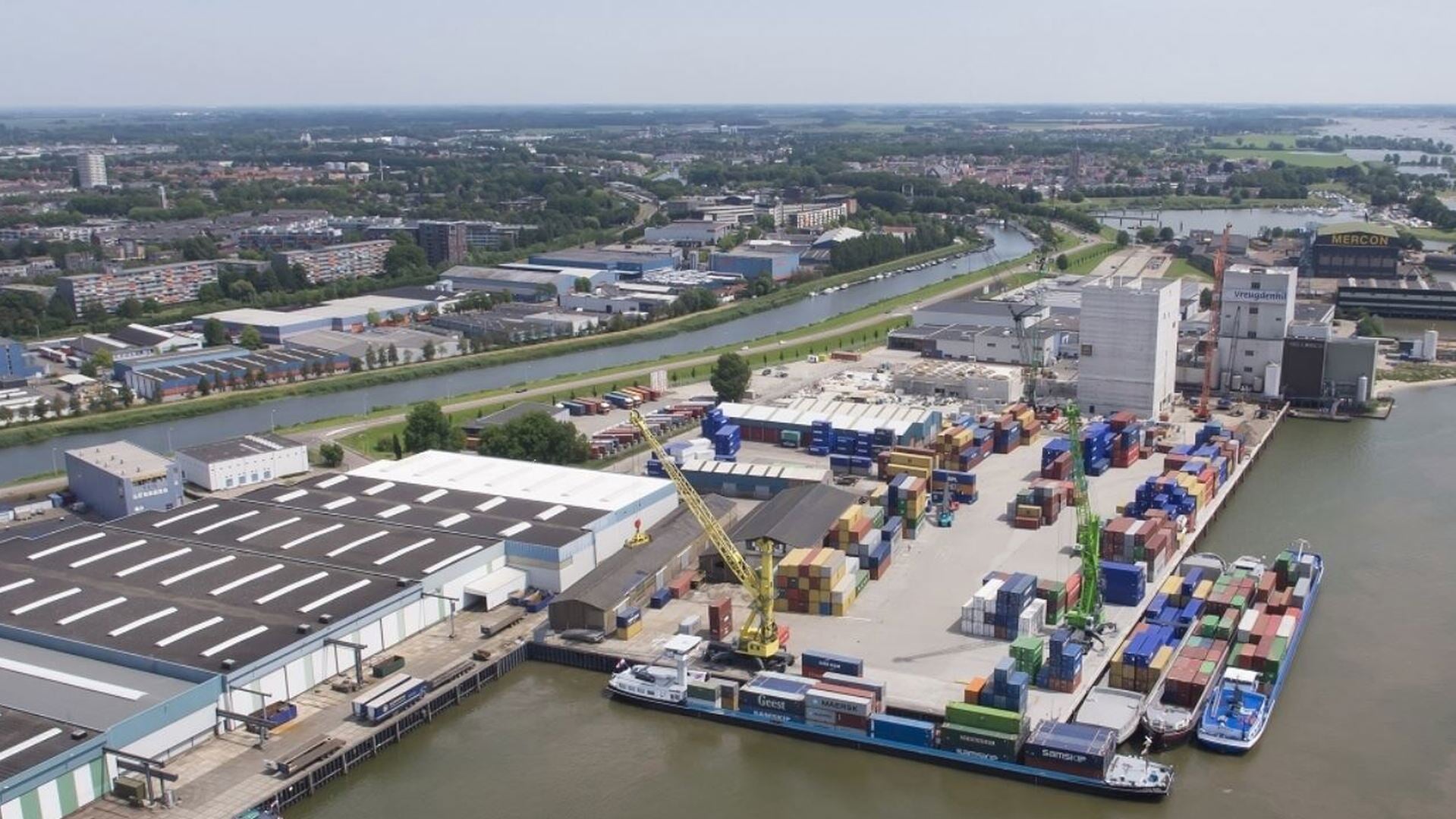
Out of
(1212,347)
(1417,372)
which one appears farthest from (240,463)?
(1417,372)

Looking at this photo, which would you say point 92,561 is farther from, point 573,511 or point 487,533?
point 573,511

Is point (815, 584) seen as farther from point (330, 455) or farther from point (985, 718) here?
point (330, 455)

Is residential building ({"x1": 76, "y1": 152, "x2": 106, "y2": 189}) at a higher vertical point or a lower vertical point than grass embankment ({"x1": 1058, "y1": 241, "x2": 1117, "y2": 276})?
higher

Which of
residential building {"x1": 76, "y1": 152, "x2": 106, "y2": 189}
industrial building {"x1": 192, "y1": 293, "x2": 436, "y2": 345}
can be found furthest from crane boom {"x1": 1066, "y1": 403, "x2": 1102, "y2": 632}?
residential building {"x1": 76, "y1": 152, "x2": 106, "y2": 189}

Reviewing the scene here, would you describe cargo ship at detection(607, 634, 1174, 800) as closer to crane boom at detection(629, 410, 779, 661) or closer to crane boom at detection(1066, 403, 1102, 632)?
crane boom at detection(629, 410, 779, 661)

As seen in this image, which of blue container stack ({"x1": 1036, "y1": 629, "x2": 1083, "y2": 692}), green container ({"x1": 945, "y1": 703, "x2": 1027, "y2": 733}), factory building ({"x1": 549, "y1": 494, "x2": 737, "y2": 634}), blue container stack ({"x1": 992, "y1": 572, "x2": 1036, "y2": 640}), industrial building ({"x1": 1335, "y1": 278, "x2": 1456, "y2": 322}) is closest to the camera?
green container ({"x1": 945, "y1": 703, "x2": 1027, "y2": 733})
